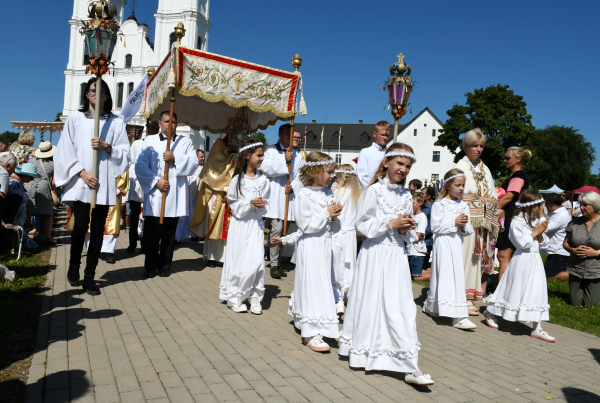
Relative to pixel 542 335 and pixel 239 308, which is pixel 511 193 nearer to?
pixel 542 335

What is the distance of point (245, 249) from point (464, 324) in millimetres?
2806

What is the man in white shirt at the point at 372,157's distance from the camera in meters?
7.23

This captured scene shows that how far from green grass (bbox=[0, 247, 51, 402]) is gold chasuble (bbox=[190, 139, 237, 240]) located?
255 centimetres

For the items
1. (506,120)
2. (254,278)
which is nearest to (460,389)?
(254,278)

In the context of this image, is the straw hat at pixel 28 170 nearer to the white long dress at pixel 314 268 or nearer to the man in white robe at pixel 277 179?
the man in white robe at pixel 277 179

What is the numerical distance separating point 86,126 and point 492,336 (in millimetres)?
5622

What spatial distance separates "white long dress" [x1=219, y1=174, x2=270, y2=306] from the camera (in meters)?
5.77

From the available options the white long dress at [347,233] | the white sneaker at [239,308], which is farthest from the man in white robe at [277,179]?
the white sneaker at [239,308]

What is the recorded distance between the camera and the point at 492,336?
5703 mm

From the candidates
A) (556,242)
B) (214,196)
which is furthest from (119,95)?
(556,242)

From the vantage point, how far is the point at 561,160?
71938mm

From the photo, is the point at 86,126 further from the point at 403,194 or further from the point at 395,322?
the point at 395,322

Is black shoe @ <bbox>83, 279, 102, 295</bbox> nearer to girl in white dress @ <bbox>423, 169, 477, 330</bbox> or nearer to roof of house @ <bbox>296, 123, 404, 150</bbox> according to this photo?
girl in white dress @ <bbox>423, 169, 477, 330</bbox>

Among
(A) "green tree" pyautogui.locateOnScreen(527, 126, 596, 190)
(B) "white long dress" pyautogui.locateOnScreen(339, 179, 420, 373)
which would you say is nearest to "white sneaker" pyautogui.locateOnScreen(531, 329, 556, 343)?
(B) "white long dress" pyautogui.locateOnScreen(339, 179, 420, 373)
